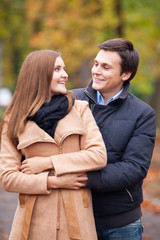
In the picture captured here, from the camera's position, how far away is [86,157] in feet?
9.22

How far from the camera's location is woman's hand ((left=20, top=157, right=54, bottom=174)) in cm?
283

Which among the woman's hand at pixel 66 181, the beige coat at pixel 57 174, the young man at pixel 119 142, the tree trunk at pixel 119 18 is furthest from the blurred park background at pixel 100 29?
the woman's hand at pixel 66 181

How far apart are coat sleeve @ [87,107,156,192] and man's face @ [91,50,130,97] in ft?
1.15

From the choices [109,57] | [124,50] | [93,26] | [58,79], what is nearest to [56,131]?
[58,79]

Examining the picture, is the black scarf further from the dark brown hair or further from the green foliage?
the green foliage

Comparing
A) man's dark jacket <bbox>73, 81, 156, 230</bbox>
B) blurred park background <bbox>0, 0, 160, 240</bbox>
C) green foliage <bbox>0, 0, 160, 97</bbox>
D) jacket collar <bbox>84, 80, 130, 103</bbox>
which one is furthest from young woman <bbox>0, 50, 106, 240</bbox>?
green foliage <bbox>0, 0, 160, 97</bbox>

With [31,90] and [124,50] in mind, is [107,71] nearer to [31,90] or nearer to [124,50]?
[124,50]

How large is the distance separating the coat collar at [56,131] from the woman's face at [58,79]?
19 cm

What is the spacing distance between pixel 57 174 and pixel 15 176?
0.28 metres

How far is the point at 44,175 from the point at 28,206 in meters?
0.24

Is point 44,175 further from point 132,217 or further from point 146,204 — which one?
point 146,204

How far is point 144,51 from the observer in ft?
43.8

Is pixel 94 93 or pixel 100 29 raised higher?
pixel 94 93

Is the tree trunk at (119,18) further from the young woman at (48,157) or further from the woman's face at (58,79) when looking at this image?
the young woman at (48,157)
